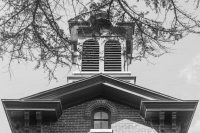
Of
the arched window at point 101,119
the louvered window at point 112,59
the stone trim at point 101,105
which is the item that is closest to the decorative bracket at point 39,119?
the stone trim at point 101,105

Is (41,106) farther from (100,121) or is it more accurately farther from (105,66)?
(105,66)

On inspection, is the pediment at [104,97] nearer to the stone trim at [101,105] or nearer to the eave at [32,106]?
the eave at [32,106]

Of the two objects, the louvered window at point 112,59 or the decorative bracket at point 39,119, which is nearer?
the decorative bracket at point 39,119

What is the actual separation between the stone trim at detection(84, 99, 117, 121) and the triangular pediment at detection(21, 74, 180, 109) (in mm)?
274

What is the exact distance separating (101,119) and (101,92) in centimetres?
126

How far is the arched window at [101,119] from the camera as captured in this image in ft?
53.9

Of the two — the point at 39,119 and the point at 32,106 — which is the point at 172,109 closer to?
the point at 39,119

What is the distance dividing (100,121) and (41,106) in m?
2.49

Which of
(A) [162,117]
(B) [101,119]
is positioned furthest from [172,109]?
(B) [101,119]

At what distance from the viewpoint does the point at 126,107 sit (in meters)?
16.9

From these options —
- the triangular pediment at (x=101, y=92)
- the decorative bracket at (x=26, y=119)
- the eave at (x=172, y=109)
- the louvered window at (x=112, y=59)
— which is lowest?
the decorative bracket at (x=26, y=119)

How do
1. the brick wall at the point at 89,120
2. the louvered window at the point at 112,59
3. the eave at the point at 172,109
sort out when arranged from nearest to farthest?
the eave at the point at 172,109, the brick wall at the point at 89,120, the louvered window at the point at 112,59

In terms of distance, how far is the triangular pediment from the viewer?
16391 millimetres

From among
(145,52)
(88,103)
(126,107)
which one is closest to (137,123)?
(126,107)
